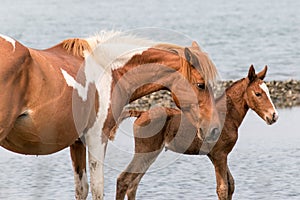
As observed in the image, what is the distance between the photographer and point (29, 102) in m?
6.28

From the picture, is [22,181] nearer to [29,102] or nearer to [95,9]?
[29,102]

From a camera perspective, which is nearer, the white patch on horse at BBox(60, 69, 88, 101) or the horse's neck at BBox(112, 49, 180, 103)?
the white patch on horse at BBox(60, 69, 88, 101)

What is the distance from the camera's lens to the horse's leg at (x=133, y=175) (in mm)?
8008

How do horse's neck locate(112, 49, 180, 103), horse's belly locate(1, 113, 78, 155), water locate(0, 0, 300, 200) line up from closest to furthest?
horse's belly locate(1, 113, 78, 155) < horse's neck locate(112, 49, 180, 103) < water locate(0, 0, 300, 200)

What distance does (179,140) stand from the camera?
8.10 metres

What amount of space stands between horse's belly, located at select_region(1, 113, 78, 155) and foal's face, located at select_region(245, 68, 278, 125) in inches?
87.3

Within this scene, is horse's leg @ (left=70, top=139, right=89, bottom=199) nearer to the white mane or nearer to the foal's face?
the white mane

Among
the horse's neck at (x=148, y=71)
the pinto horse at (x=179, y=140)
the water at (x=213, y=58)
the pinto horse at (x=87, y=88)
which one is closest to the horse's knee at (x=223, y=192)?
the pinto horse at (x=179, y=140)

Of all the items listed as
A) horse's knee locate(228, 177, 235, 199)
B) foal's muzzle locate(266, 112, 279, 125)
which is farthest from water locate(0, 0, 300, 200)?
foal's muzzle locate(266, 112, 279, 125)

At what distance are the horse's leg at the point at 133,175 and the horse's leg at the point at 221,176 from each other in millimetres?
592

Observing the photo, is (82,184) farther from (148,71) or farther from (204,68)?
(204,68)

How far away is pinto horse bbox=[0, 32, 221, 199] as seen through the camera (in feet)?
20.5

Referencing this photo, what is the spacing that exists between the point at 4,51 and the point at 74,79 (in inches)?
28.3

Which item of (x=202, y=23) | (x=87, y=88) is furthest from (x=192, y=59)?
(x=202, y=23)
